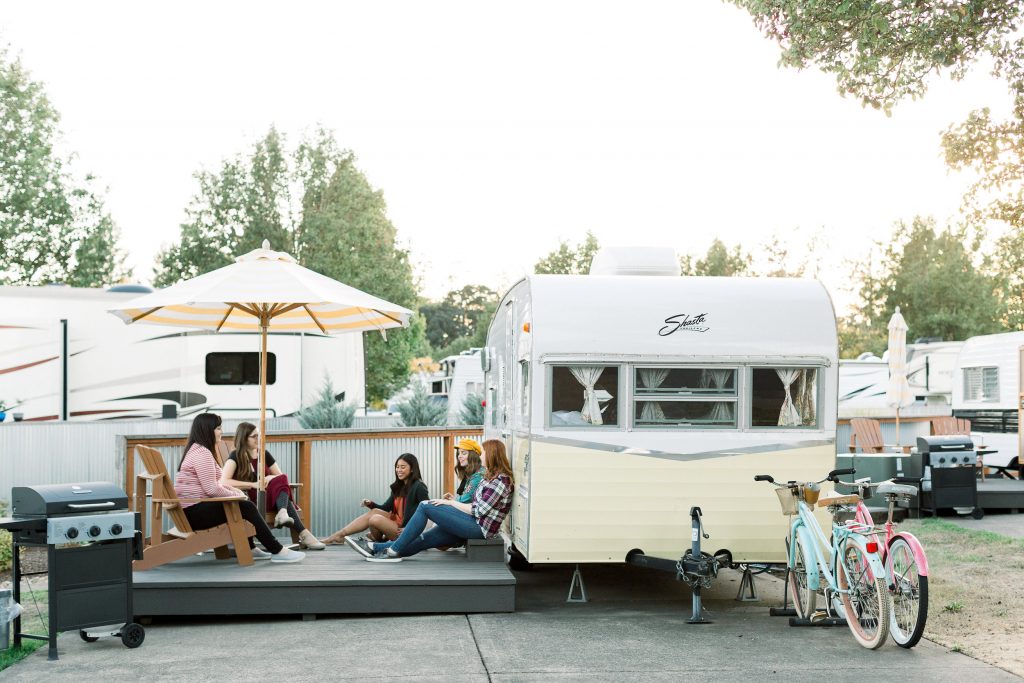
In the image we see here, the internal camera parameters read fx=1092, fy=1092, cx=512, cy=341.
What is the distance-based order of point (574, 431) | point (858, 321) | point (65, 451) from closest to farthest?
point (574, 431)
point (65, 451)
point (858, 321)

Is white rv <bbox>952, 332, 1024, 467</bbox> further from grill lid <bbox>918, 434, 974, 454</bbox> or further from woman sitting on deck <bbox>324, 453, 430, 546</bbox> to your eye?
woman sitting on deck <bbox>324, 453, 430, 546</bbox>

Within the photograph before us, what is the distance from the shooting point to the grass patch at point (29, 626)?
6.29m

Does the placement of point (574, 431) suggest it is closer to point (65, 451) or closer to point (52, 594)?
point (52, 594)

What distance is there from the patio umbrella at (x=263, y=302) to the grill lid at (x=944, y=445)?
7.32m

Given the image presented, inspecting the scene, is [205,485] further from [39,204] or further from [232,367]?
[39,204]

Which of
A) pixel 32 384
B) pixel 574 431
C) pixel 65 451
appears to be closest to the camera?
pixel 574 431

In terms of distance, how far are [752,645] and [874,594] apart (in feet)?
2.57

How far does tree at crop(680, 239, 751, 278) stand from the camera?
1407 inches

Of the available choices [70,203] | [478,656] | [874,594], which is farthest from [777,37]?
[70,203]

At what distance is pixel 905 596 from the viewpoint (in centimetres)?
633

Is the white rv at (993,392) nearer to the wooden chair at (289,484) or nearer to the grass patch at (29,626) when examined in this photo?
the wooden chair at (289,484)

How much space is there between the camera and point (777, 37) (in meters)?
8.16

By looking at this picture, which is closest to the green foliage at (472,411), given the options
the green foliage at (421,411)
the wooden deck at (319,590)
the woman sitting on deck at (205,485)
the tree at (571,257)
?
the green foliage at (421,411)

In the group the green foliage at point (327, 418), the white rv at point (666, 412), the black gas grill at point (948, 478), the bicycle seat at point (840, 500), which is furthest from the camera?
the black gas grill at point (948, 478)
